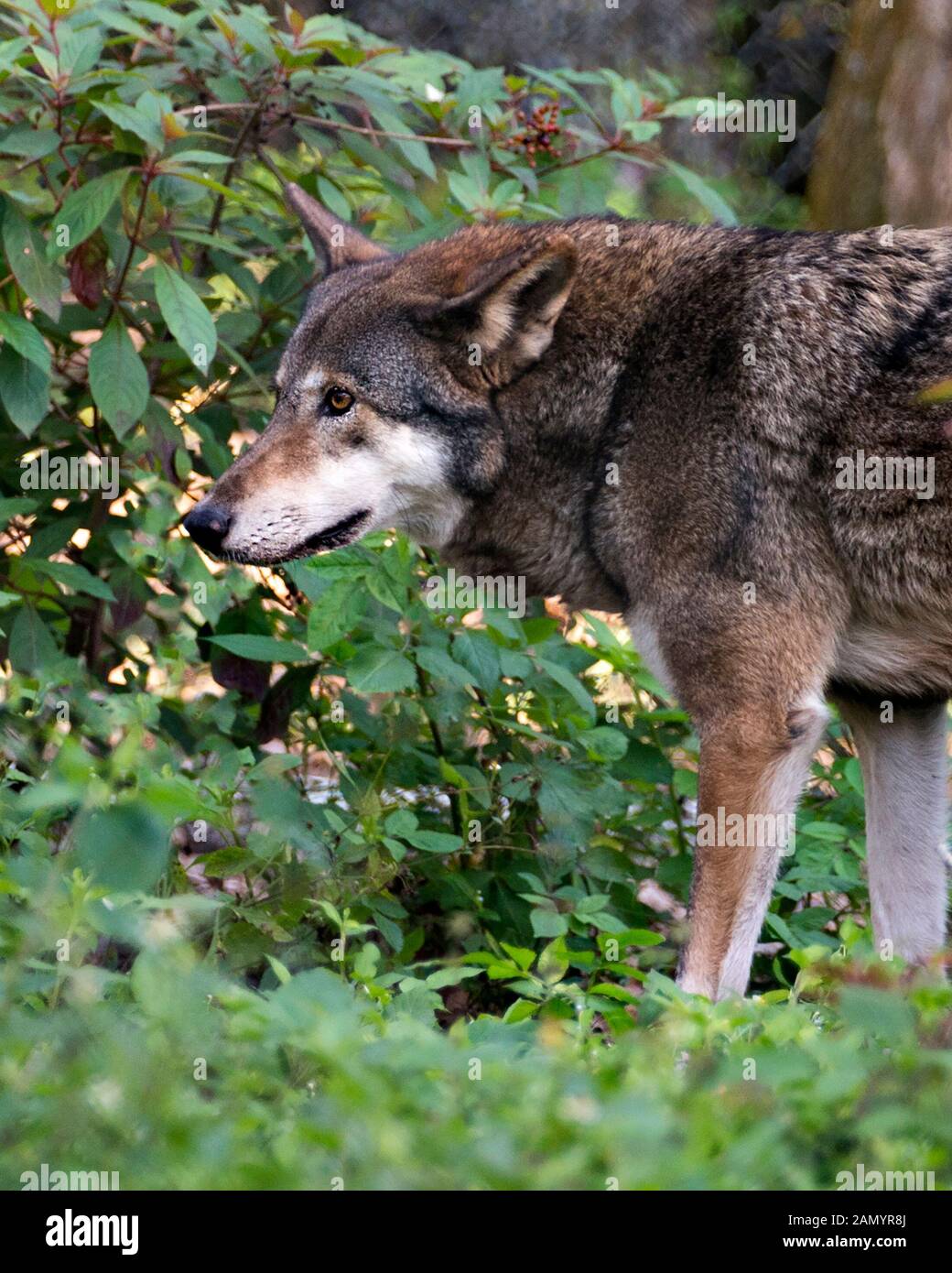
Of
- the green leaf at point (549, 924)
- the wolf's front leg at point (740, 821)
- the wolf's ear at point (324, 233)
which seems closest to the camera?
the green leaf at point (549, 924)

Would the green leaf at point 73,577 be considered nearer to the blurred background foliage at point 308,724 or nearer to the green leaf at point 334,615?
the blurred background foliage at point 308,724

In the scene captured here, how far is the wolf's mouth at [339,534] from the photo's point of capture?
4.03m

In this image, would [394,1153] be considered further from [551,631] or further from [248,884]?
[551,631]

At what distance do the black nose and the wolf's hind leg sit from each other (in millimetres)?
1764

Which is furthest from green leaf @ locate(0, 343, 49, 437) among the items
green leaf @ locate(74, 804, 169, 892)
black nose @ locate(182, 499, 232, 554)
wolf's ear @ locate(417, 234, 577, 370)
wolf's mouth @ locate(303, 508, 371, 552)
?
green leaf @ locate(74, 804, 169, 892)

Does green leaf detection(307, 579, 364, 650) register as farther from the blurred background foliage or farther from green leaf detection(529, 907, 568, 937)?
green leaf detection(529, 907, 568, 937)

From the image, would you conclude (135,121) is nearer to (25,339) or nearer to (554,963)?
(25,339)

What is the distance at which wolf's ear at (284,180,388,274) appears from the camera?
Answer: 4.57 m

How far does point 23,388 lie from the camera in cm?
411

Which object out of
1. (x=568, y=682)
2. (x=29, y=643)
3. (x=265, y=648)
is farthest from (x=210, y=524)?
(x=568, y=682)

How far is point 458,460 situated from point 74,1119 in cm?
255

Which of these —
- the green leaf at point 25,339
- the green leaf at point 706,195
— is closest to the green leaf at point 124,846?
the green leaf at point 25,339

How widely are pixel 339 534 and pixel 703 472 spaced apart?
102 cm

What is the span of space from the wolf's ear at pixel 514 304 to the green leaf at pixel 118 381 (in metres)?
0.82
